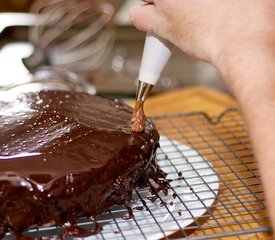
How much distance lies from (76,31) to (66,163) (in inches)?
80.7

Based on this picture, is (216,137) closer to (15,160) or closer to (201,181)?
(201,181)

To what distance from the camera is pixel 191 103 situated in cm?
192

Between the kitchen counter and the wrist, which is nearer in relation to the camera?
the wrist

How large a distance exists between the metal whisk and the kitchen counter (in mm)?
743

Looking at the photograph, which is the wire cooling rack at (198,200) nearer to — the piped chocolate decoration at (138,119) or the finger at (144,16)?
the piped chocolate decoration at (138,119)

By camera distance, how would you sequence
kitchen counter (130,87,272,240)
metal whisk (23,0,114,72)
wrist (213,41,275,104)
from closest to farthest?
wrist (213,41,275,104), kitchen counter (130,87,272,240), metal whisk (23,0,114,72)

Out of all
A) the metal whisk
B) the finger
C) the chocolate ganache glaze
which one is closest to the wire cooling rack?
the chocolate ganache glaze

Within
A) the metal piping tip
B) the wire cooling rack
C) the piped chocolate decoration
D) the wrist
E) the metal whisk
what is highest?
the wrist

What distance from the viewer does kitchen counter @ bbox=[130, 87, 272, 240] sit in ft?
5.96

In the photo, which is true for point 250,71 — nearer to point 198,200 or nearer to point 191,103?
point 198,200

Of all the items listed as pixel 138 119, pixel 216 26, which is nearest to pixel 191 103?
pixel 138 119

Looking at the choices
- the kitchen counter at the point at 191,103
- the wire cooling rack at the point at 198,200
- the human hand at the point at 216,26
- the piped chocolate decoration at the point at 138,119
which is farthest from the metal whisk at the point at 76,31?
the human hand at the point at 216,26

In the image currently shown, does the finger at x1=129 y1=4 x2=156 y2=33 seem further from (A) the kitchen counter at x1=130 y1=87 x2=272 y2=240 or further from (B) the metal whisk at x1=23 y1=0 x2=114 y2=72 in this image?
(B) the metal whisk at x1=23 y1=0 x2=114 y2=72

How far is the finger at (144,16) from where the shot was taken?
3.52 feet
